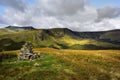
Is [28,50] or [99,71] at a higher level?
[28,50]

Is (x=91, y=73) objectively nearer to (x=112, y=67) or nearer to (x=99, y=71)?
(x=99, y=71)

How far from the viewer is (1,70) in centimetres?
4659

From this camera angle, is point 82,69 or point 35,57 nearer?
point 82,69

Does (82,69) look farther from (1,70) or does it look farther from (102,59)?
(1,70)

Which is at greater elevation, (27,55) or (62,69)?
(27,55)

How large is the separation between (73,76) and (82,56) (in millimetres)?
17801

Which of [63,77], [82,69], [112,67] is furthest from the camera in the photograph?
[112,67]

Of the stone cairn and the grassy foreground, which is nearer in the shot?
the grassy foreground

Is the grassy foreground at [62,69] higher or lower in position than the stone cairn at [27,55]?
lower

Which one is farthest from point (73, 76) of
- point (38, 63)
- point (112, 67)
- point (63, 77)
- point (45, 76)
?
point (112, 67)

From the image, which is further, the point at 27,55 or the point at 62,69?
the point at 27,55

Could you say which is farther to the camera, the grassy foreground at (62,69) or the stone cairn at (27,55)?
the stone cairn at (27,55)

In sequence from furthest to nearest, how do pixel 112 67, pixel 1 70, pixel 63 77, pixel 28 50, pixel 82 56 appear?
1. pixel 82 56
2. pixel 28 50
3. pixel 112 67
4. pixel 1 70
5. pixel 63 77

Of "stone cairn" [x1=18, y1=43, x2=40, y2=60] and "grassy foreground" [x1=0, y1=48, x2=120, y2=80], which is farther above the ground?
"stone cairn" [x1=18, y1=43, x2=40, y2=60]
